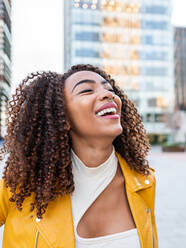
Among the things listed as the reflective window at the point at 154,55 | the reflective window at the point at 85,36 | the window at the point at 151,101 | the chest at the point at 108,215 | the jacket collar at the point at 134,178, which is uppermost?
the reflective window at the point at 85,36

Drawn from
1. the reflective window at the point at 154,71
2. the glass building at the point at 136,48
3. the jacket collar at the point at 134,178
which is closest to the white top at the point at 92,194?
the jacket collar at the point at 134,178

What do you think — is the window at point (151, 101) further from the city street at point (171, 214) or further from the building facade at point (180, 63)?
the city street at point (171, 214)

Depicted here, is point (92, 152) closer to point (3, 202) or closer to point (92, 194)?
point (92, 194)

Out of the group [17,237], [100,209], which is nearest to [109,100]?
[100,209]

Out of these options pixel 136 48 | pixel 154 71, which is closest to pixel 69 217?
pixel 136 48

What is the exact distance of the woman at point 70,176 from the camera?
4.38ft

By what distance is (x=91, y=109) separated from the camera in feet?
4.59

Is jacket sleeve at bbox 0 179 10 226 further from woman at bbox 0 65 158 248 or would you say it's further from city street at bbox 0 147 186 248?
city street at bbox 0 147 186 248

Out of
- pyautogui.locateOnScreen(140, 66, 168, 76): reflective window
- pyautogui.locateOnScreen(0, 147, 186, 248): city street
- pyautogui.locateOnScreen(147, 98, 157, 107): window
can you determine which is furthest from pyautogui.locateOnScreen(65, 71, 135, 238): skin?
pyautogui.locateOnScreen(140, 66, 168, 76): reflective window

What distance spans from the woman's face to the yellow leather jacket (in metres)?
0.43

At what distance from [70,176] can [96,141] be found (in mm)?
275

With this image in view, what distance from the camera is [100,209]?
1461 mm

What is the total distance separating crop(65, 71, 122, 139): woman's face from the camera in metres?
1.38

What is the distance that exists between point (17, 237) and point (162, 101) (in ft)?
151
